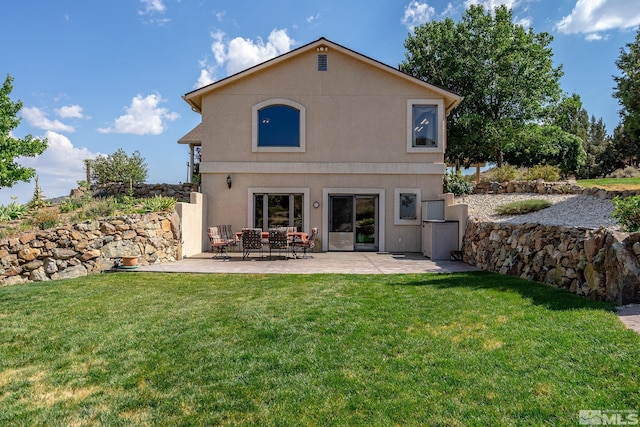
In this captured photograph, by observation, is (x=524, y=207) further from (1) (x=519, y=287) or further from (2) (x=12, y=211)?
(2) (x=12, y=211)

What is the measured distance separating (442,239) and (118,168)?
28.4m

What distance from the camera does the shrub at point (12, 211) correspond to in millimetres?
13361

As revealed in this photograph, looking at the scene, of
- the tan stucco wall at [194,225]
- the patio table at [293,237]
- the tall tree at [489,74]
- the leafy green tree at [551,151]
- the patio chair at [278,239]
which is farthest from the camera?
the leafy green tree at [551,151]

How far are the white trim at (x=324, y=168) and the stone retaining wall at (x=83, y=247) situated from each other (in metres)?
3.72

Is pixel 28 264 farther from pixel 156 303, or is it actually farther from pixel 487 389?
pixel 487 389

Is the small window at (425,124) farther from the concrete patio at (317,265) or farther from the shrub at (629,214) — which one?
the shrub at (629,214)

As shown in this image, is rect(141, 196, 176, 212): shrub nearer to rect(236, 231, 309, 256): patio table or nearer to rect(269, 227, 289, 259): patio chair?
rect(236, 231, 309, 256): patio table

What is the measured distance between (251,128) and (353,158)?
4.58m

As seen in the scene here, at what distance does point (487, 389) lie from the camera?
11.9 ft

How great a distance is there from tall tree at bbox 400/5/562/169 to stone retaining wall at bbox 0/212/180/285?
2102cm

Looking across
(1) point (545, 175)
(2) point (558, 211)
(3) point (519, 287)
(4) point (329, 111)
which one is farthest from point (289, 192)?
(1) point (545, 175)

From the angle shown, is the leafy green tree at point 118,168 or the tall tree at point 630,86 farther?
the leafy green tree at point 118,168

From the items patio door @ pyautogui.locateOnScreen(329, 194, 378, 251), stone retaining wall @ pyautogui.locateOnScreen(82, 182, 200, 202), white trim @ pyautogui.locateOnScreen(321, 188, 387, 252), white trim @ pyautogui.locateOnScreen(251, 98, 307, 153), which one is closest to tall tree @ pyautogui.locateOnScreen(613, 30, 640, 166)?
white trim @ pyautogui.locateOnScreen(321, 188, 387, 252)

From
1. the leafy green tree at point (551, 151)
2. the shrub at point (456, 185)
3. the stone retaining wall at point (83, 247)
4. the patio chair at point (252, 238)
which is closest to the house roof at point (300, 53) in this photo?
the shrub at point (456, 185)
